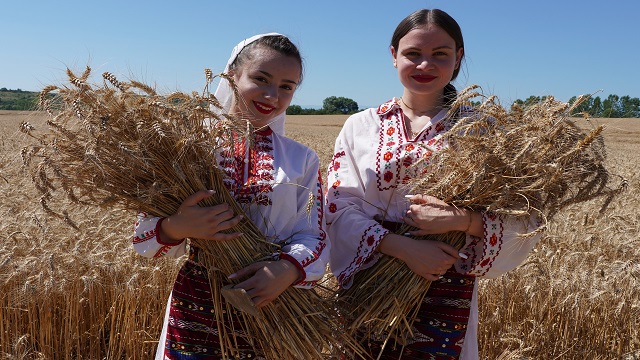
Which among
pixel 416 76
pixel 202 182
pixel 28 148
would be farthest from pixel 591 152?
pixel 28 148

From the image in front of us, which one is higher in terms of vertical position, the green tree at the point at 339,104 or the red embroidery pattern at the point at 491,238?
the green tree at the point at 339,104

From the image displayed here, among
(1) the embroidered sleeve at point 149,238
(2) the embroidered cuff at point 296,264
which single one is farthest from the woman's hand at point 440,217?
(1) the embroidered sleeve at point 149,238

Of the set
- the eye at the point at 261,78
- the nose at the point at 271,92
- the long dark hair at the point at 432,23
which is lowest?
the nose at the point at 271,92

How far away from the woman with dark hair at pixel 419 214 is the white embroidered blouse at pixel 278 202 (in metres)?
0.17

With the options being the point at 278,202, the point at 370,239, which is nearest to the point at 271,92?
the point at 278,202

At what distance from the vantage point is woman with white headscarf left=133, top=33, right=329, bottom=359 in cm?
166

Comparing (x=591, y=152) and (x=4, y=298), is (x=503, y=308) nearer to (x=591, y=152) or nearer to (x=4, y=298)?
(x=591, y=152)

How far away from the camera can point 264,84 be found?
186cm

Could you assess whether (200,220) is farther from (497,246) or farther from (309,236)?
(497,246)

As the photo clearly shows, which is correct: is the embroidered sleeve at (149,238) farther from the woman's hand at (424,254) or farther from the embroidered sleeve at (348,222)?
the woman's hand at (424,254)

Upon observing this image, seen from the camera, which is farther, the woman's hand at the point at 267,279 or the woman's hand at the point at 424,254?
the woman's hand at the point at 424,254

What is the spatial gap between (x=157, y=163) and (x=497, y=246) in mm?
1108

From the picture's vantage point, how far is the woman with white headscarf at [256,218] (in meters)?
1.66

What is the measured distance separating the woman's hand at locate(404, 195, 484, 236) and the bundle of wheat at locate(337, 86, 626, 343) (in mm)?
33
